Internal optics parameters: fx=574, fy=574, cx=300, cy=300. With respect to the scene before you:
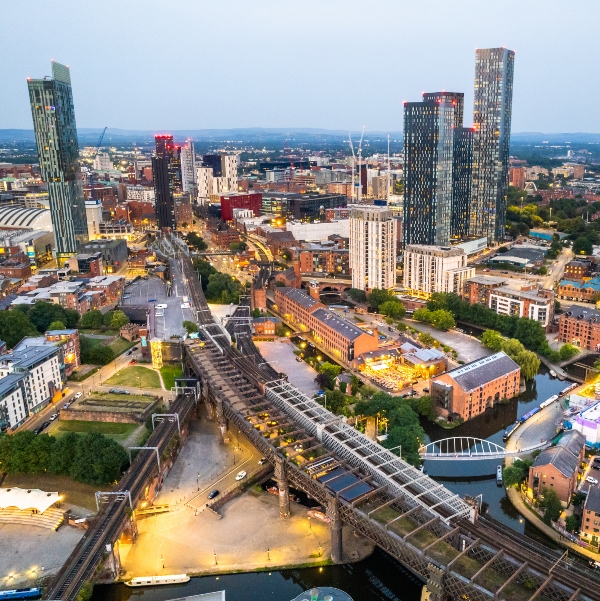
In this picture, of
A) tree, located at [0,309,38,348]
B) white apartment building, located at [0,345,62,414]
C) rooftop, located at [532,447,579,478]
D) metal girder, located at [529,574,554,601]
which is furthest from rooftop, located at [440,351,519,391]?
tree, located at [0,309,38,348]

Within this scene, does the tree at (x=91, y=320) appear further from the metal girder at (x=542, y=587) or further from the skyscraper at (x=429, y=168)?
the metal girder at (x=542, y=587)

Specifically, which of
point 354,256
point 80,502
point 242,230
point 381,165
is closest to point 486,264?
point 354,256

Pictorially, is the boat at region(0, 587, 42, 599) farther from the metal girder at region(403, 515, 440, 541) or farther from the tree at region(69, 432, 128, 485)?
the metal girder at region(403, 515, 440, 541)

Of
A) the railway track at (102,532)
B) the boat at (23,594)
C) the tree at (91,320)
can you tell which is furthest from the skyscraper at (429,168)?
the boat at (23,594)

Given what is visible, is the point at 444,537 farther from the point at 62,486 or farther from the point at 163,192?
the point at 163,192

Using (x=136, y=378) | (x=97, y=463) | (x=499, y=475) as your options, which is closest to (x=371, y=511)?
(x=499, y=475)

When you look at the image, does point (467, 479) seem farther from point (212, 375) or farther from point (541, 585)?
point (212, 375)
